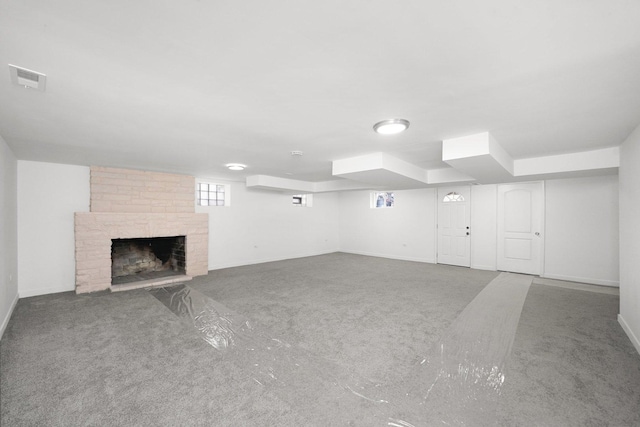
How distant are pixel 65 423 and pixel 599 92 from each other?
→ 418cm

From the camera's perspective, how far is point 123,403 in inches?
72.1

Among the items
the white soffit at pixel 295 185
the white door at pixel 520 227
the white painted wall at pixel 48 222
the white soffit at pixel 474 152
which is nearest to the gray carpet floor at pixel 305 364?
the white painted wall at pixel 48 222

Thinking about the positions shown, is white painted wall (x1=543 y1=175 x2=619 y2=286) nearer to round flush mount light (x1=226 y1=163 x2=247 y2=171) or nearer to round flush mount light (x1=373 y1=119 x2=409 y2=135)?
round flush mount light (x1=373 y1=119 x2=409 y2=135)

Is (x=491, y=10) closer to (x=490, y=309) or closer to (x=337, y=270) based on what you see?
(x=490, y=309)

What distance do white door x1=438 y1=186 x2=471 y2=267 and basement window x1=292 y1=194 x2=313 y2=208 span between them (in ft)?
12.8

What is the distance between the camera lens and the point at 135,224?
4941 millimetres

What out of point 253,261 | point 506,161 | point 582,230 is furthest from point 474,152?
point 253,261

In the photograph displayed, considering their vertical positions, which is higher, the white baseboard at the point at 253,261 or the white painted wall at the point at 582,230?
the white painted wall at the point at 582,230

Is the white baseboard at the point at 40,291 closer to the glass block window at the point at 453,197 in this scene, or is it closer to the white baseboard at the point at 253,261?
the white baseboard at the point at 253,261

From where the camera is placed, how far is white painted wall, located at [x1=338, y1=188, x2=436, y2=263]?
289 inches

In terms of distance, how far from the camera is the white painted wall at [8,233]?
3.03 meters

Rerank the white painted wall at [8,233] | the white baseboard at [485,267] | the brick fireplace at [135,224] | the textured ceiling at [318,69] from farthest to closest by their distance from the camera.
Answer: the white baseboard at [485,267], the brick fireplace at [135,224], the white painted wall at [8,233], the textured ceiling at [318,69]

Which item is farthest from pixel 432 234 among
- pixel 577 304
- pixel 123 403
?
pixel 123 403

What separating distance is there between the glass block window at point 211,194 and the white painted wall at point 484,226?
6.20m
